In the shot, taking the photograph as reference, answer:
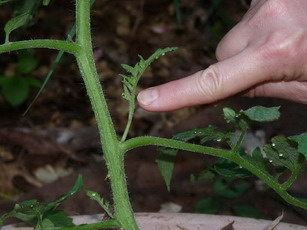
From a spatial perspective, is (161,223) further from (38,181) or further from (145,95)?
Answer: (38,181)

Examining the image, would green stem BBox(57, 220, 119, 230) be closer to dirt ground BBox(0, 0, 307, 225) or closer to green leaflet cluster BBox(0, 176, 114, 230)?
green leaflet cluster BBox(0, 176, 114, 230)

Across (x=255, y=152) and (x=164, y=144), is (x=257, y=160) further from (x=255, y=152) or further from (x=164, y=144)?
(x=164, y=144)

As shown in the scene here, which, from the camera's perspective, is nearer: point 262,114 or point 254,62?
point 262,114

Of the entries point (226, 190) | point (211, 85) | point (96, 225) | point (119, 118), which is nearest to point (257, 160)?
point (211, 85)

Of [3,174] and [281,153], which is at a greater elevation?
[281,153]

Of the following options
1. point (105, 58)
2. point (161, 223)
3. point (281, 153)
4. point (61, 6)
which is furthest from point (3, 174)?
point (281, 153)

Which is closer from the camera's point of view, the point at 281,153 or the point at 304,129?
the point at 281,153
